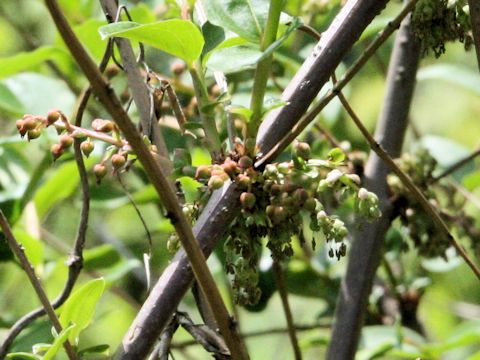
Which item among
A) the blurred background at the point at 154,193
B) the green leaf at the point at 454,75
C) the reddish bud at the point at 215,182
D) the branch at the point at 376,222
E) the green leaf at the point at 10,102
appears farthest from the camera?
the green leaf at the point at 454,75

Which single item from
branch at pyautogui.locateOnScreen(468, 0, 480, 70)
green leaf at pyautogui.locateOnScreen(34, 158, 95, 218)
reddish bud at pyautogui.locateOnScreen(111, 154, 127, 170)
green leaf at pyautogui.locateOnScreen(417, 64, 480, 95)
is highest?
green leaf at pyautogui.locateOnScreen(417, 64, 480, 95)

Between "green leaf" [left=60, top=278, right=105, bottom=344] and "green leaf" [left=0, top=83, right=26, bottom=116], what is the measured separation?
70 cm

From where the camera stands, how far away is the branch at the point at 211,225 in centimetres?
89

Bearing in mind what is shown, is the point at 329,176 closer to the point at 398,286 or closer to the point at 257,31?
the point at 257,31

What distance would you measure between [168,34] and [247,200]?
18cm

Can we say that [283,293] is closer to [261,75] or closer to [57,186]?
[261,75]

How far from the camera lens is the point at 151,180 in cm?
75

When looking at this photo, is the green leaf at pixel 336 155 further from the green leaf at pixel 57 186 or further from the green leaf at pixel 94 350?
the green leaf at pixel 57 186

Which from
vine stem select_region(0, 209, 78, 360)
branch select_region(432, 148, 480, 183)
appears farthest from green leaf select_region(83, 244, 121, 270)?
vine stem select_region(0, 209, 78, 360)

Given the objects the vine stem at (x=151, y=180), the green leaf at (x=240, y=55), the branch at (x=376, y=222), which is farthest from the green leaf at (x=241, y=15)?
the branch at (x=376, y=222)

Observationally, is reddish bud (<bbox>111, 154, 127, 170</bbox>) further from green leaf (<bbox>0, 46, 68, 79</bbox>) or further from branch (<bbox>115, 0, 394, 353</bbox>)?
green leaf (<bbox>0, 46, 68, 79</bbox>)

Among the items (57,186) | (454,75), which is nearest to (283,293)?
(57,186)

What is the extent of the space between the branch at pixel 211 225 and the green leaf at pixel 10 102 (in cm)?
78

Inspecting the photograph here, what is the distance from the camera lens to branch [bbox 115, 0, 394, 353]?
89 cm
